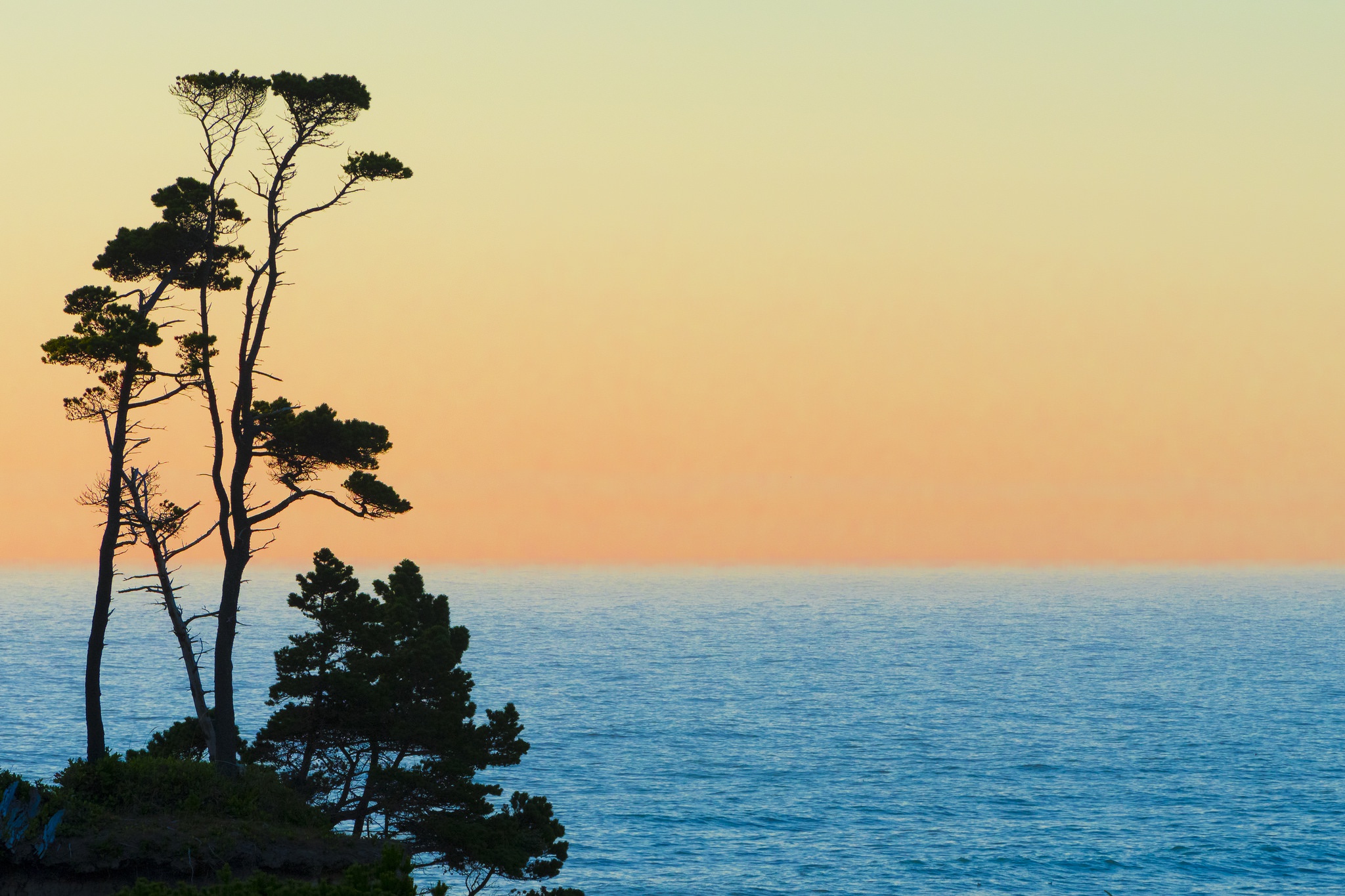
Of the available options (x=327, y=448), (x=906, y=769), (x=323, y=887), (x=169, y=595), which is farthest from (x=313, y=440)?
(x=906, y=769)

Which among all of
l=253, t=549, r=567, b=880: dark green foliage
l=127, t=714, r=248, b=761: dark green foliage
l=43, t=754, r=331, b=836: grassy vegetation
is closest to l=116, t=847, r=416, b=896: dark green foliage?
l=43, t=754, r=331, b=836: grassy vegetation

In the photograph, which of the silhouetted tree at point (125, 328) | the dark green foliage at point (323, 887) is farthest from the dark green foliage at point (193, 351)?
the dark green foliage at point (323, 887)

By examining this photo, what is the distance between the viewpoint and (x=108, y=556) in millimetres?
33625

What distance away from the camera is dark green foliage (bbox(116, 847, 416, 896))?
19.6 metres

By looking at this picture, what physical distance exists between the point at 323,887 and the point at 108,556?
59.7 feet

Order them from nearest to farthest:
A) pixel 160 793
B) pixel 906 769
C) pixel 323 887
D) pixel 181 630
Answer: pixel 323 887
pixel 160 793
pixel 181 630
pixel 906 769

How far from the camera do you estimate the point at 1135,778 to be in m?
86.9

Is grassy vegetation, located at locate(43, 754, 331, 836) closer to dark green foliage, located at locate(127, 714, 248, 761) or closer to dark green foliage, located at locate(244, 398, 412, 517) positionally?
dark green foliage, located at locate(127, 714, 248, 761)

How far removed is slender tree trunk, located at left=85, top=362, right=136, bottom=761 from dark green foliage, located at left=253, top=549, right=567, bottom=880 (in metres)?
4.84

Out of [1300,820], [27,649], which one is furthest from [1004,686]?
[27,649]

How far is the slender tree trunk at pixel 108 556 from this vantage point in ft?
107

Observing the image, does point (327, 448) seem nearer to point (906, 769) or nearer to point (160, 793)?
point (160, 793)

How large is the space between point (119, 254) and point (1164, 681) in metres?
150

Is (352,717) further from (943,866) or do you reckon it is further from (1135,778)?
(1135,778)
